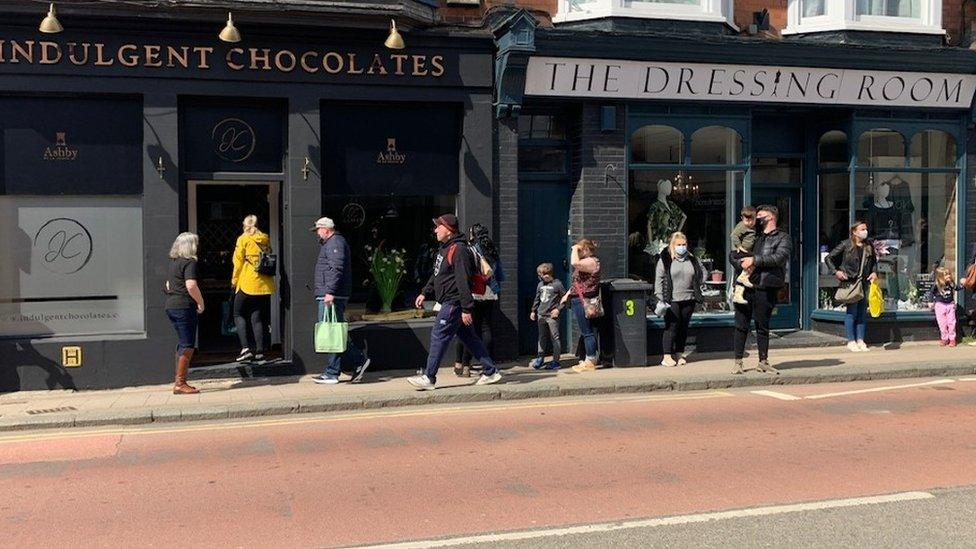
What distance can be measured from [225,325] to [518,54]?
5311 mm

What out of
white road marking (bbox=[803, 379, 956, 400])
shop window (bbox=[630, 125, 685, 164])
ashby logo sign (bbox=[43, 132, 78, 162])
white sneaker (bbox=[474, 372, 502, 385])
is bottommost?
white road marking (bbox=[803, 379, 956, 400])

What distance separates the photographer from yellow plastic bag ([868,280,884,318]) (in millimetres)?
13992

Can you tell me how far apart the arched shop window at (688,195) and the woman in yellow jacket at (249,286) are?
530cm

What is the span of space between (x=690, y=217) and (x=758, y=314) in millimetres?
3093

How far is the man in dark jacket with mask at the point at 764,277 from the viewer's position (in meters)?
11.2

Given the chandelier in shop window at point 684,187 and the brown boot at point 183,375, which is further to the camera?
the chandelier in shop window at point 684,187

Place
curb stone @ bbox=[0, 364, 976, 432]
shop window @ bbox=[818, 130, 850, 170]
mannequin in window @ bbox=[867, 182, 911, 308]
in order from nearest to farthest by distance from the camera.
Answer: curb stone @ bbox=[0, 364, 976, 432]
shop window @ bbox=[818, 130, 850, 170]
mannequin in window @ bbox=[867, 182, 911, 308]

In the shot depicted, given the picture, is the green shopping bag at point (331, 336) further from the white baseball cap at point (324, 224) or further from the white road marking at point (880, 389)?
the white road marking at point (880, 389)

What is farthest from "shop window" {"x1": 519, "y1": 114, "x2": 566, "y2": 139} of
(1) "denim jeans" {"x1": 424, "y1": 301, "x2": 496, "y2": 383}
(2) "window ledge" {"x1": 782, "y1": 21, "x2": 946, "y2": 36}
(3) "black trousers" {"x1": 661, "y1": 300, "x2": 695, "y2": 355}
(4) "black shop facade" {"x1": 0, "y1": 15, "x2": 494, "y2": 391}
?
(1) "denim jeans" {"x1": 424, "y1": 301, "x2": 496, "y2": 383}

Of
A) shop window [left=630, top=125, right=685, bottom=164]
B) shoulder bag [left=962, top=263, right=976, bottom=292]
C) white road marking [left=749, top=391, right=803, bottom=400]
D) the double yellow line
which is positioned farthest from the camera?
shoulder bag [left=962, top=263, right=976, bottom=292]

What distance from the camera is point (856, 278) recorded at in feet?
45.7

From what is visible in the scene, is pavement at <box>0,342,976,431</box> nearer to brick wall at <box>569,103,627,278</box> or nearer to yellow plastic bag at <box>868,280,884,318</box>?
yellow plastic bag at <box>868,280,884,318</box>

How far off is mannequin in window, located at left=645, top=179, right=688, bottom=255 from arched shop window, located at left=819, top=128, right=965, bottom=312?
2.68 metres

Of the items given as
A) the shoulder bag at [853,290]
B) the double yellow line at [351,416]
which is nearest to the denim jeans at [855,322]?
the shoulder bag at [853,290]
